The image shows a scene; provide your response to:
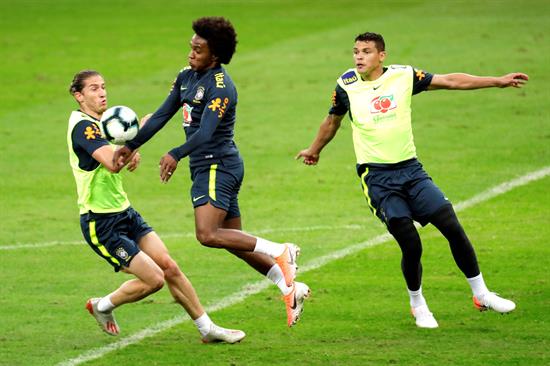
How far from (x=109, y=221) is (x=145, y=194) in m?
7.16

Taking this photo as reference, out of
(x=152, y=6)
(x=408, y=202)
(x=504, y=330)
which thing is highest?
(x=408, y=202)

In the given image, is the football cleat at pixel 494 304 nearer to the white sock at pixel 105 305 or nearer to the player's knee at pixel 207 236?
the player's knee at pixel 207 236

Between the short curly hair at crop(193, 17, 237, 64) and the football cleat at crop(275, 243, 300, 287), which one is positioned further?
the football cleat at crop(275, 243, 300, 287)

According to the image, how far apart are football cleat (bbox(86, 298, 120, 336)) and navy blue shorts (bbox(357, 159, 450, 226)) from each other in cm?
253

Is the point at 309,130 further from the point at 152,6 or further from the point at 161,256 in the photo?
the point at 152,6

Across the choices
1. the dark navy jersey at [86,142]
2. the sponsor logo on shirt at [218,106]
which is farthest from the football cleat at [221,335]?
the sponsor logo on shirt at [218,106]

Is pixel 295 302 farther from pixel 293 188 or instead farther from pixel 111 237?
pixel 293 188

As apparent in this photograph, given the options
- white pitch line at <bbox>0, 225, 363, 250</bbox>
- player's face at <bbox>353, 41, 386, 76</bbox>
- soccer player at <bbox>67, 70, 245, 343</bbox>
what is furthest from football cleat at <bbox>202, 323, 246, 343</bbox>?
white pitch line at <bbox>0, 225, 363, 250</bbox>

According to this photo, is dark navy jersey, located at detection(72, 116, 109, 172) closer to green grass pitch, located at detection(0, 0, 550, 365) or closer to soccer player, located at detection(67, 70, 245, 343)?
soccer player, located at detection(67, 70, 245, 343)

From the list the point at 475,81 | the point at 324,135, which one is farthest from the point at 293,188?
the point at 475,81

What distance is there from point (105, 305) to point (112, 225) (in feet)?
2.48

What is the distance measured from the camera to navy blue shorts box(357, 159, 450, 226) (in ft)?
38.0

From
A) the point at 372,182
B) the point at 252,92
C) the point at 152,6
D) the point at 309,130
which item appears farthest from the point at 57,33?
the point at 372,182

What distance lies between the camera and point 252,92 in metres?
25.5
